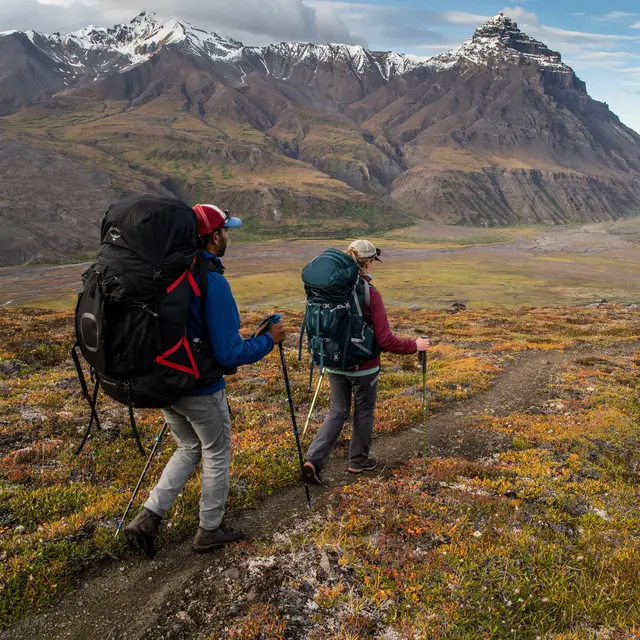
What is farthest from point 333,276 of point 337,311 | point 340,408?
point 340,408

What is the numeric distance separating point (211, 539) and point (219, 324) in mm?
3293

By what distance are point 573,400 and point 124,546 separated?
15.2 m

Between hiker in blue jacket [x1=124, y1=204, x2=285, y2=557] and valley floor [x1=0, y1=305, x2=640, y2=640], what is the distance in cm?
43

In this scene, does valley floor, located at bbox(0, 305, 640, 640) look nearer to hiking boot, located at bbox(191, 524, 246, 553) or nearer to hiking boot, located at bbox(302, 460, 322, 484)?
hiking boot, located at bbox(191, 524, 246, 553)

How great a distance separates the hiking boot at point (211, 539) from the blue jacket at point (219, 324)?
2282 mm

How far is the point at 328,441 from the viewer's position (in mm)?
8406

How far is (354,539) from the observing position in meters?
6.58

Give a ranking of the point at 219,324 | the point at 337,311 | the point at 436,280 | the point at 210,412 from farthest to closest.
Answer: the point at 436,280 → the point at 337,311 → the point at 210,412 → the point at 219,324

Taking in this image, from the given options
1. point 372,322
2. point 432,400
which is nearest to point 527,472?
point 372,322

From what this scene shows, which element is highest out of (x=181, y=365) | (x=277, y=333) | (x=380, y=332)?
(x=277, y=333)

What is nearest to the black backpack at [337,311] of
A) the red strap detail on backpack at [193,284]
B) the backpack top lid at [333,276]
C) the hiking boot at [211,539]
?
the backpack top lid at [333,276]

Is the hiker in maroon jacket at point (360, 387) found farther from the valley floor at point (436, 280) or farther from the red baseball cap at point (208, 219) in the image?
the valley floor at point (436, 280)

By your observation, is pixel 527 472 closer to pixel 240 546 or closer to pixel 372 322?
pixel 372 322

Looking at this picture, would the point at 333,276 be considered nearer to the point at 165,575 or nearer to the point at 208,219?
the point at 208,219
